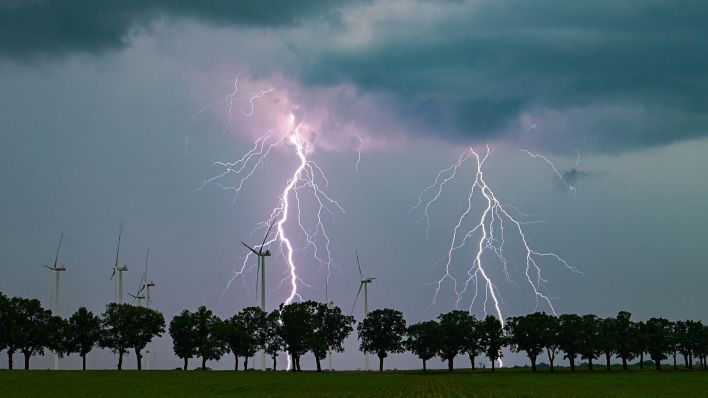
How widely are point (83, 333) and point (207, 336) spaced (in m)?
23.0

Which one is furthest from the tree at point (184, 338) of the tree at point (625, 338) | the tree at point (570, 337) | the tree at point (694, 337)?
the tree at point (694, 337)

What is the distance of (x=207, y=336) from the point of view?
147375 mm

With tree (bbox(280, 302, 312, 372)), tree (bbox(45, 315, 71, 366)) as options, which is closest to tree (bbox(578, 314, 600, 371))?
tree (bbox(280, 302, 312, 372))

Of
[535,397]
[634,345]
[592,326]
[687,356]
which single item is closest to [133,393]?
[535,397]

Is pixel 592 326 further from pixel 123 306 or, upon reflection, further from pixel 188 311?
pixel 123 306

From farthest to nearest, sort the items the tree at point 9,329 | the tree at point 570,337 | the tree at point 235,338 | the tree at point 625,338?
1. the tree at point 625,338
2. the tree at point 570,337
3. the tree at point 235,338
4. the tree at point 9,329

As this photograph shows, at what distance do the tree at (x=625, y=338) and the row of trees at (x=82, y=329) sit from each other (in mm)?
100837

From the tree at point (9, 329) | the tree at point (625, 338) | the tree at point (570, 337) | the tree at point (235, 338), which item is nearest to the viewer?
the tree at point (9, 329)

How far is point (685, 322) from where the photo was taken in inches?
7407

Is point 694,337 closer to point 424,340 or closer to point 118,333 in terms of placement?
point 424,340

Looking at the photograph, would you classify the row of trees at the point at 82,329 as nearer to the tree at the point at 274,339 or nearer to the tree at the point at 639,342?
the tree at the point at 274,339

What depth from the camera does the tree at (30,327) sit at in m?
136

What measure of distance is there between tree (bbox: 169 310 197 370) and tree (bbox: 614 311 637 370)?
303ft

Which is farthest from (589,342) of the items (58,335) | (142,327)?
(58,335)
